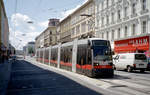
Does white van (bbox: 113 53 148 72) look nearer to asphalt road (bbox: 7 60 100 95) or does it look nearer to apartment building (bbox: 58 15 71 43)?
asphalt road (bbox: 7 60 100 95)

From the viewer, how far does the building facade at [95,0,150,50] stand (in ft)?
109

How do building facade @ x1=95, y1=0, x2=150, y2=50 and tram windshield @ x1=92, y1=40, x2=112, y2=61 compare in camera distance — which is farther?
building facade @ x1=95, y1=0, x2=150, y2=50

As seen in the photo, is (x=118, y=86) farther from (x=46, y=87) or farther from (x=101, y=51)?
(x=101, y=51)

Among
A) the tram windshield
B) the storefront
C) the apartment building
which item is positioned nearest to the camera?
the tram windshield

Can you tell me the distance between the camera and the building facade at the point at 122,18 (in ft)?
109

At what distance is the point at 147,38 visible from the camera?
3247cm

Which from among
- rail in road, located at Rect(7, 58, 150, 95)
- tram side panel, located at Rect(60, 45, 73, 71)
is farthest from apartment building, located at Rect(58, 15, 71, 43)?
rail in road, located at Rect(7, 58, 150, 95)

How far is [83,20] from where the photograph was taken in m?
55.7

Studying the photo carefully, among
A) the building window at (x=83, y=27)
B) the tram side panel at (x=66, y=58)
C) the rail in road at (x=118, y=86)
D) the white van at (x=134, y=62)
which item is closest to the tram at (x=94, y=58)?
the rail in road at (x=118, y=86)

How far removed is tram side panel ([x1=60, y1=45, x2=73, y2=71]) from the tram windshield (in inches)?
249

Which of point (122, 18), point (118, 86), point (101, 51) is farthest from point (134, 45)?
point (118, 86)

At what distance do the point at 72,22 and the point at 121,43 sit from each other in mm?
28888

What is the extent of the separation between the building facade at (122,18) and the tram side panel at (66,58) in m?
13.0

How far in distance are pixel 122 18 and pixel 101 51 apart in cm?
2310
